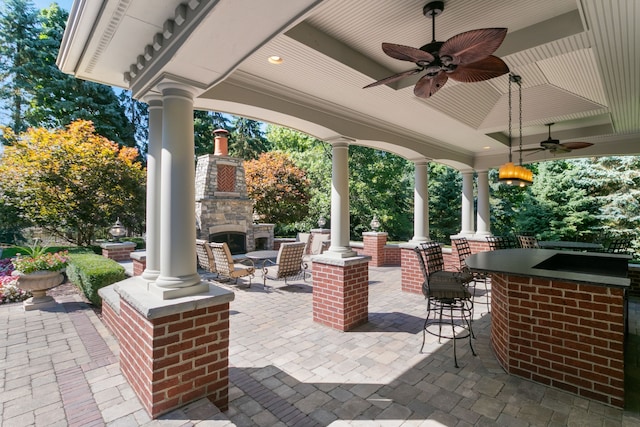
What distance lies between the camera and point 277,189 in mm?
12070

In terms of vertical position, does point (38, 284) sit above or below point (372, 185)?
below

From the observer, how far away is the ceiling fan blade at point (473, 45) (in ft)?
6.34

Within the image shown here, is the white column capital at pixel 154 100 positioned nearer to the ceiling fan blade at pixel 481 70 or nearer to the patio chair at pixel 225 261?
the ceiling fan blade at pixel 481 70

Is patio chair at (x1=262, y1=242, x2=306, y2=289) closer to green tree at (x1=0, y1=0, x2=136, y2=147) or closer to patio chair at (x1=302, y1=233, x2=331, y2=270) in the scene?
patio chair at (x1=302, y1=233, x2=331, y2=270)

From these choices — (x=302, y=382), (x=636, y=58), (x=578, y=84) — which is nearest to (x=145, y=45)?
(x=302, y=382)

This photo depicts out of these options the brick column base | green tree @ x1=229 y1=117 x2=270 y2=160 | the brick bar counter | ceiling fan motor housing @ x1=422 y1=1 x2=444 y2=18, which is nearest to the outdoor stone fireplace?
the brick column base

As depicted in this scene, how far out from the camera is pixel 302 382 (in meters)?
2.87

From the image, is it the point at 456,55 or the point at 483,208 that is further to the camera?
the point at 483,208

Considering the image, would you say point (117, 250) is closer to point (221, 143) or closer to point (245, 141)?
point (221, 143)

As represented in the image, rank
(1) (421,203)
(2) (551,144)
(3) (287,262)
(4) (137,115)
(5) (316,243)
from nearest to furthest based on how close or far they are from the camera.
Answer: (2) (551,144) < (3) (287,262) < (1) (421,203) < (5) (316,243) < (4) (137,115)

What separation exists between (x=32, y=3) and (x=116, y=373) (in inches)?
815

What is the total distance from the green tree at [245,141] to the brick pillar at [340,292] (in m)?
16.2

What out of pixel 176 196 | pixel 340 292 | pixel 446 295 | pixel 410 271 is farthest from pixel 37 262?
pixel 410 271

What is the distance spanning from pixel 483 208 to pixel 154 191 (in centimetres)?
795
